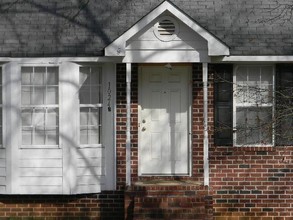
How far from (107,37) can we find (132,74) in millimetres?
879

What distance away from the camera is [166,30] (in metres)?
12.9

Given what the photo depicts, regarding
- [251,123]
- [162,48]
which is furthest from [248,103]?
[162,48]

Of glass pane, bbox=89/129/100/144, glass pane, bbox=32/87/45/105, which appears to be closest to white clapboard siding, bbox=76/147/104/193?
glass pane, bbox=89/129/100/144

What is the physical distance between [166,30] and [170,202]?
3.25m

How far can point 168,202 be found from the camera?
1245cm

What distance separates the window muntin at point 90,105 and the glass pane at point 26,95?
3.19 ft

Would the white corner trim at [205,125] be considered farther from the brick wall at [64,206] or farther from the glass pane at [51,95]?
the glass pane at [51,95]

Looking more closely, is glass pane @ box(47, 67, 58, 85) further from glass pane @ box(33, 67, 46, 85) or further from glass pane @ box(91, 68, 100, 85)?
glass pane @ box(91, 68, 100, 85)

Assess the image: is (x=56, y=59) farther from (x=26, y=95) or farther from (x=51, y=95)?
(x=26, y=95)

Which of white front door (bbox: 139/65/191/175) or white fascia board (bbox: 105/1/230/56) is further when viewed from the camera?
white front door (bbox: 139/65/191/175)

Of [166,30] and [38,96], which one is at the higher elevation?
[166,30]

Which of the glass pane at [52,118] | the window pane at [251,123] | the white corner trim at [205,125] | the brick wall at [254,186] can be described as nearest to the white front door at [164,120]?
the white corner trim at [205,125]

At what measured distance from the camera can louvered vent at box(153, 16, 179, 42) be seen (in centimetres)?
1291

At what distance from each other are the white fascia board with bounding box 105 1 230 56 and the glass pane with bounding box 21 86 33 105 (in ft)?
6.07
